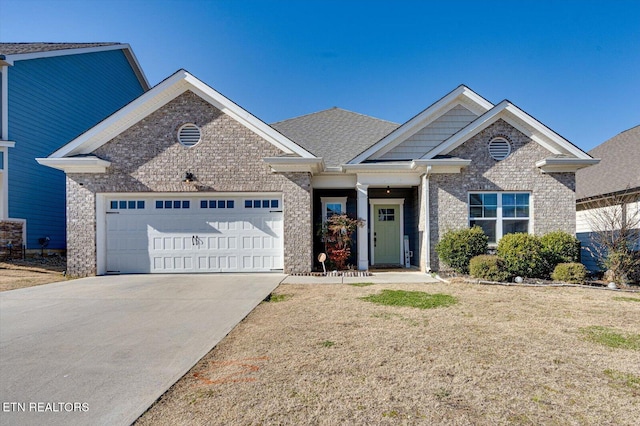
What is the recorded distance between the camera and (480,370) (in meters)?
3.78

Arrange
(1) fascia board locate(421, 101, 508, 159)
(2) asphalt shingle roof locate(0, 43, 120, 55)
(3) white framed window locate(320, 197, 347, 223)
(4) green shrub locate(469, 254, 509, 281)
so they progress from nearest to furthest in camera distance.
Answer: (4) green shrub locate(469, 254, 509, 281) < (1) fascia board locate(421, 101, 508, 159) < (3) white framed window locate(320, 197, 347, 223) < (2) asphalt shingle roof locate(0, 43, 120, 55)

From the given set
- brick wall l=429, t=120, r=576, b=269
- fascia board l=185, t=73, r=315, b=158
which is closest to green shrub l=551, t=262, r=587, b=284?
brick wall l=429, t=120, r=576, b=269

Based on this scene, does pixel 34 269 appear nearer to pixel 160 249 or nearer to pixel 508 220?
pixel 160 249

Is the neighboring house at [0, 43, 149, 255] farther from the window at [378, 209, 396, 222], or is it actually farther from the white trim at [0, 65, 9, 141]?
the window at [378, 209, 396, 222]

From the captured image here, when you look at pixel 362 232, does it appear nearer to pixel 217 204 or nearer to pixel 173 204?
pixel 217 204

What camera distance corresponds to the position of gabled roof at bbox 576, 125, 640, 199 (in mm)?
12821

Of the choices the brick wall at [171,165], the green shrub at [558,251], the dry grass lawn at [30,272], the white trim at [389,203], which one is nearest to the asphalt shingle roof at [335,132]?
the white trim at [389,203]

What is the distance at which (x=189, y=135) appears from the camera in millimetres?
11070

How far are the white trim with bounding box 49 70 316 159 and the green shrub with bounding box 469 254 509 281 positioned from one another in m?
5.49

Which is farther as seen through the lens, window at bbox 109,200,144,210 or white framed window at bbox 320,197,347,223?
white framed window at bbox 320,197,347,223

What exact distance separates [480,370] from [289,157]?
26.3ft

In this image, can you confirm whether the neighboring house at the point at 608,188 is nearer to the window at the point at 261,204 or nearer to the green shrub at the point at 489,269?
the green shrub at the point at 489,269

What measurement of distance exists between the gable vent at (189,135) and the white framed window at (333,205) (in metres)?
4.69

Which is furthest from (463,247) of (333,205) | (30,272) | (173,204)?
(30,272)
